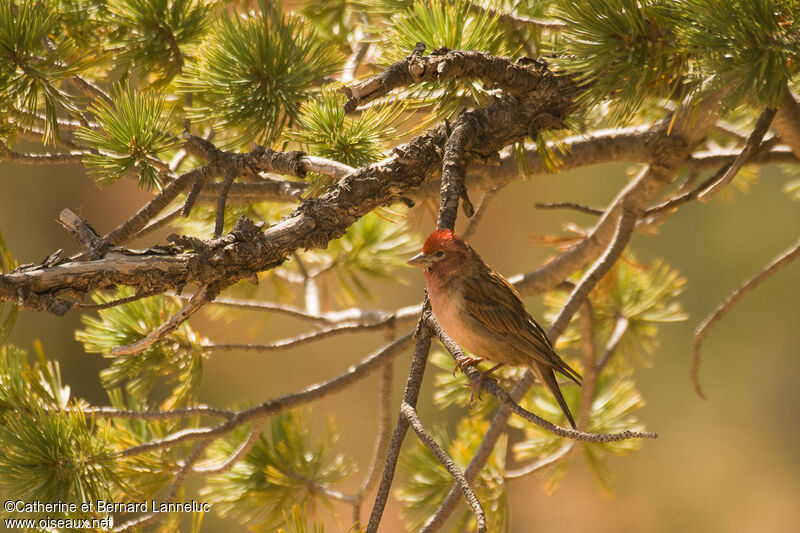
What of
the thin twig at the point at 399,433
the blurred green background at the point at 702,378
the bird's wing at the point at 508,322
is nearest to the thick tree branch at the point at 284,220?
the thin twig at the point at 399,433

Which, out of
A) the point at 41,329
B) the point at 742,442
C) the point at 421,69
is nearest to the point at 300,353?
the point at 41,329

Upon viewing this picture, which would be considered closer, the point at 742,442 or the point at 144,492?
the point at 144,492


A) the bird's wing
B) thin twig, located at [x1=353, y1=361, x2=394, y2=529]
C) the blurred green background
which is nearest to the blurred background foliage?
thin twig, located at [x1=353, y1=361, x2=394, y2=529]

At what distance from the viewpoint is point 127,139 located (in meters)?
1.00

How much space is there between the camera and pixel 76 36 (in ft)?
4.09

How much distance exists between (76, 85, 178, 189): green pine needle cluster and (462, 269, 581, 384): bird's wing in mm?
560

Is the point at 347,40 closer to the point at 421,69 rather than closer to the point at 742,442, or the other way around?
the point at 421,69

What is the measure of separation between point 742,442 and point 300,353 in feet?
8.90

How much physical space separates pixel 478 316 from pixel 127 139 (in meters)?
0.63

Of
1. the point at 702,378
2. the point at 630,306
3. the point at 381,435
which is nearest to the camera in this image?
the point at 381,435

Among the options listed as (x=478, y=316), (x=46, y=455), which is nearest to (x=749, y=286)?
(x=478, y=316)

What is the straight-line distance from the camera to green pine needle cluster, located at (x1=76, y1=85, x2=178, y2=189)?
0.99 metres

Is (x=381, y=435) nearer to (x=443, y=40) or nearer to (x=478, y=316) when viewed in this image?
(x=478, y=316)

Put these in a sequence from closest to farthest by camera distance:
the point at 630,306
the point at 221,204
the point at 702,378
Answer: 1. the point at 221,204
2. the point at 630,306
3. the point at 702,378
